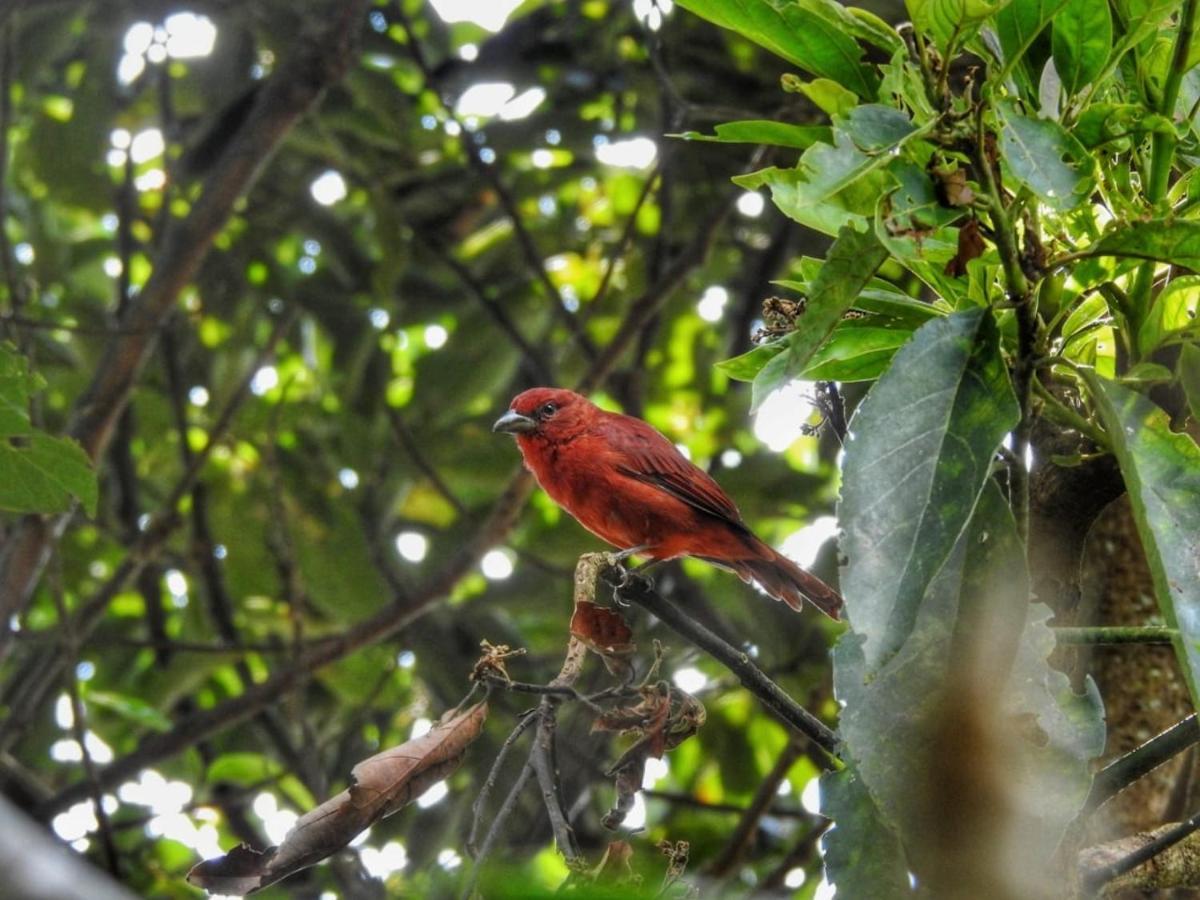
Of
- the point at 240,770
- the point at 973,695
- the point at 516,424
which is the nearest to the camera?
the point at 973,695

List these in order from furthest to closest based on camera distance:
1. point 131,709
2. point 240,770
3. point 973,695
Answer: point 240,770 → point 131,709 → point 973,695

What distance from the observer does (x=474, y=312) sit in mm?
5906

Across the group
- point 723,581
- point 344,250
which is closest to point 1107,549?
point 723,581

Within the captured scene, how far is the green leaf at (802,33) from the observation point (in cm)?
187

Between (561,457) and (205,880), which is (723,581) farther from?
(205,880)

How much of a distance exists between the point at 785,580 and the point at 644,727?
8.38 ft

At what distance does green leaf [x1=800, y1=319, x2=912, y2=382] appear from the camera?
2.00m

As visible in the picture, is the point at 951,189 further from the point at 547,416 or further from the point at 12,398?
the point at 547,416

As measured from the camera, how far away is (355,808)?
1.73 meters

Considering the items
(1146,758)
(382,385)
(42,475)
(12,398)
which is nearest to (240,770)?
(382,385)

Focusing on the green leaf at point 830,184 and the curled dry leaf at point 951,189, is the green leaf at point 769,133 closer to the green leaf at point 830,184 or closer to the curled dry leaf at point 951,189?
the green leaf at point 830,184

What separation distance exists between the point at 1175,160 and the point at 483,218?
16.5 feet

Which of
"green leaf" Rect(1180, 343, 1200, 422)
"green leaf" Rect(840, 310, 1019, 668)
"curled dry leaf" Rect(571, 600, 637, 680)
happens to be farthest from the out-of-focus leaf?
"green leaf" Rect(1180, 343, 1200, 422)

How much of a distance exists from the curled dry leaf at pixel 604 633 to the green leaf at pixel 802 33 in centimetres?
72
